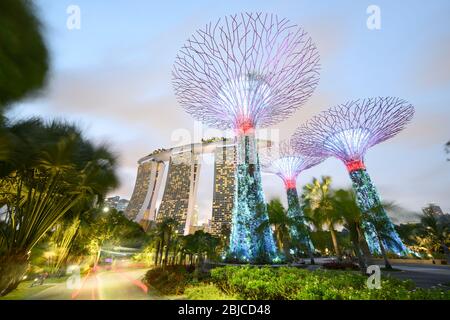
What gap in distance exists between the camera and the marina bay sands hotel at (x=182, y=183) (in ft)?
346

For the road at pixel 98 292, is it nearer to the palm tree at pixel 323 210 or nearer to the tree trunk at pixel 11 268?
the tree trunk at pixel 11 268

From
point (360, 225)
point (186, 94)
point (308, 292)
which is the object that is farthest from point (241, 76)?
point (308, 292)

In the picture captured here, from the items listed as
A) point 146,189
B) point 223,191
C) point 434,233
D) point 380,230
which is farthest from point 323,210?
point 146,189

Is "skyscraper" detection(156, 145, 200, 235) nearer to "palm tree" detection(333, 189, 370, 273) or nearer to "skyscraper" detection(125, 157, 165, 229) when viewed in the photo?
"skyscraper" detection(125, 157, 165, 229)

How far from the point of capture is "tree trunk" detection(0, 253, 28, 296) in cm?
717

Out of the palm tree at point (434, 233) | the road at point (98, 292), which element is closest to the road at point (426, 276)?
the road at point (98, 292)

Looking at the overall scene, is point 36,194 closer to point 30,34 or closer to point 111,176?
point 111,176

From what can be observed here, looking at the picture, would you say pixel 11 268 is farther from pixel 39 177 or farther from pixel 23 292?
pixel 23 292

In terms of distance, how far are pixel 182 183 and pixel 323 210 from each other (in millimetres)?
99481

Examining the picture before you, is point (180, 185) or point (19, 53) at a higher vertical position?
point (180, 185)

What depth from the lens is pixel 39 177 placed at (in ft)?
29.7

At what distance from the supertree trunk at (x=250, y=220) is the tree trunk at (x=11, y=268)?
15150 mm

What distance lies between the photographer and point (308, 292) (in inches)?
214

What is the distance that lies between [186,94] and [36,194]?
14218mm
